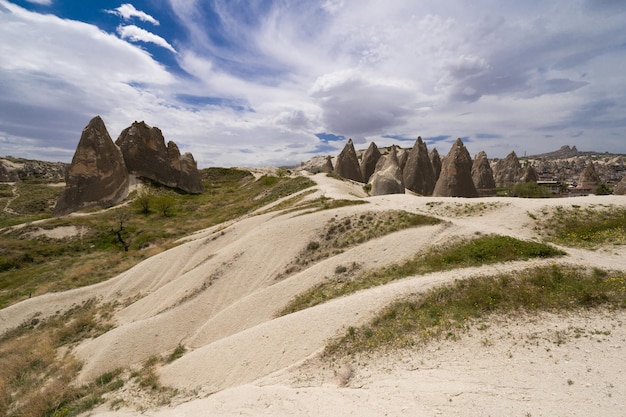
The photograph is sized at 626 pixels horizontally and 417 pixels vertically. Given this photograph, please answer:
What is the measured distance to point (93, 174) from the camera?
47.0m

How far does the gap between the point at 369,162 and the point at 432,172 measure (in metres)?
18.4

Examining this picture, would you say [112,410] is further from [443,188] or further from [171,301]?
[443,188]

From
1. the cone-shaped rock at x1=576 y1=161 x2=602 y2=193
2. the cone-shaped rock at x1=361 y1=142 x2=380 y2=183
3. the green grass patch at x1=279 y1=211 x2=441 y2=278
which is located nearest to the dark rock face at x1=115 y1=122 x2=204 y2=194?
the cone-shaped rock at x1=361 y1=142 x2=380 y2=183

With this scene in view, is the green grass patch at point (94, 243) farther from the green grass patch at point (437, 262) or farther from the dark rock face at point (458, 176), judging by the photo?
the green grass patch at point (437, 262)

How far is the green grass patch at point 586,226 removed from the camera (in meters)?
16.2

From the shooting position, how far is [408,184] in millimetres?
49719

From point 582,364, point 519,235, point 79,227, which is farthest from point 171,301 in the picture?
point 79,227

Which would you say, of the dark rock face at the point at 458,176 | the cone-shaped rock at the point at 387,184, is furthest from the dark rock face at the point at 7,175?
the dark rock face at the point at 458,176

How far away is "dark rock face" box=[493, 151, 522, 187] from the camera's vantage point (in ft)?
249

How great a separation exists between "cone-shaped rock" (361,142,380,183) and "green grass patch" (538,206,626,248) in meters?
48.3

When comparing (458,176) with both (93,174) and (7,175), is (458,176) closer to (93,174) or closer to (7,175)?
(93,174)

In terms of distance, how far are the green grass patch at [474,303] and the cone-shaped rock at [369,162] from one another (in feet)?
180

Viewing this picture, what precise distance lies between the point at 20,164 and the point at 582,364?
11596 cm

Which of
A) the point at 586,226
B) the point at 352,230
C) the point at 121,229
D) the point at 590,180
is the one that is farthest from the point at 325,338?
the point at 590,180
